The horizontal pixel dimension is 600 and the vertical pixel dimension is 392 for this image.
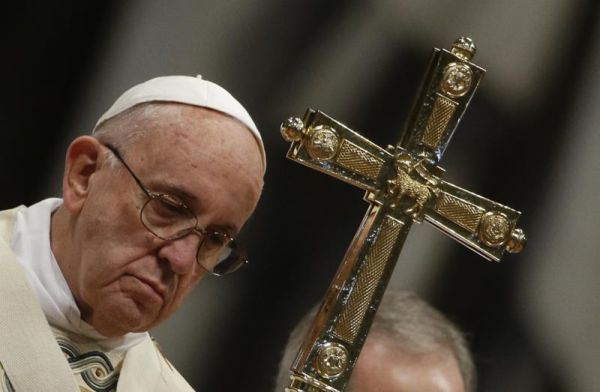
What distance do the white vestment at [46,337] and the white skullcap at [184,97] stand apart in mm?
275

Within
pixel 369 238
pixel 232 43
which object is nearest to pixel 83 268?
pixel 369 238

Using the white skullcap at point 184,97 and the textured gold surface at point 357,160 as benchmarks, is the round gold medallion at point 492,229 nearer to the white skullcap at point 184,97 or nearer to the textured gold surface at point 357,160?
the textured gold surface at point 357,160

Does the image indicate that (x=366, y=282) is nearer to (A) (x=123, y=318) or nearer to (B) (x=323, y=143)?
(B) (x=323, y=143)

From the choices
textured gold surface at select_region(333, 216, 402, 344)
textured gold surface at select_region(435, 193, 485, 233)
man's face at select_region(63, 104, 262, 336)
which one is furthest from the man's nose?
textured gold surface at select_region(435, 193, 485, 233)

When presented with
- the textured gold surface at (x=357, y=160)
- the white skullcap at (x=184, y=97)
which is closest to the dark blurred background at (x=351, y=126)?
the white skullcap at (x=184, y=97)

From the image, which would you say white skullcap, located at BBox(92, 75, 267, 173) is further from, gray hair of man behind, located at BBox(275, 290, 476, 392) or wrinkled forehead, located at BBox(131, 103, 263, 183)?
gray hair of man behind, located at BBox(275, 290, 476, 392)

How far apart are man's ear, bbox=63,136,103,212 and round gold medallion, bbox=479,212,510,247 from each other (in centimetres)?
88

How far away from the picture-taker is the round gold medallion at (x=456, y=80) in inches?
115

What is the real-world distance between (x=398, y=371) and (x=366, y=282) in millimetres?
246

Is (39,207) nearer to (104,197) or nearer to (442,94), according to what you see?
(104,197)

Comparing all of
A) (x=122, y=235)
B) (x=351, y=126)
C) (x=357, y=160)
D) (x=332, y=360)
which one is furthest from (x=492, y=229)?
(x=351, y=126)

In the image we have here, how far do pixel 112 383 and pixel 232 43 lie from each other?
1193mm

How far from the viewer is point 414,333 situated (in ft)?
9.87

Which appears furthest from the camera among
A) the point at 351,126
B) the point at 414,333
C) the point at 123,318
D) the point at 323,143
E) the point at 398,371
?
the point at 351,126
